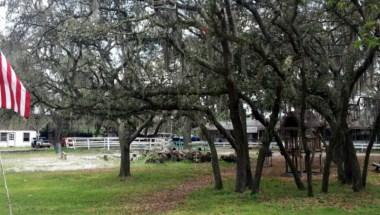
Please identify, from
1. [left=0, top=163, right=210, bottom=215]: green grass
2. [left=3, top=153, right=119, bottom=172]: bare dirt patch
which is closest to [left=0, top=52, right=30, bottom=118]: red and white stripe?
[left=0, top=163, right=210, bottom=215]: green grass

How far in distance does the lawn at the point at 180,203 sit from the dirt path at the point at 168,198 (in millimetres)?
199

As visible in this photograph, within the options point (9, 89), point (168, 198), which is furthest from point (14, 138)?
point (9, 89)

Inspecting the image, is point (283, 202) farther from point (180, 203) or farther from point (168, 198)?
point (168, 198)

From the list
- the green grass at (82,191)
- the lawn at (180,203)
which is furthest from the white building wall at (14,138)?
the lawn at (180,203)

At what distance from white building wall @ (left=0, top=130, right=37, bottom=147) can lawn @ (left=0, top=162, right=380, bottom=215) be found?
168 feet

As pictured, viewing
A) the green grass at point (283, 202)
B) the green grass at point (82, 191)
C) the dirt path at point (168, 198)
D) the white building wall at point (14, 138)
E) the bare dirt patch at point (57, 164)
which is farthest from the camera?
the white building wall at point (14, 138)

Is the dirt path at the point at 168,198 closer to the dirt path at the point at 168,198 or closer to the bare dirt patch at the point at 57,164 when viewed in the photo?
the dirt path at the point at 168,198

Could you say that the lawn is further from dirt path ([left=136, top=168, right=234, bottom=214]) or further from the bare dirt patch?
the bare dirt patch

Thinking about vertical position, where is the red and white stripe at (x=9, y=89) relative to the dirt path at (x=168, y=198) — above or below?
above

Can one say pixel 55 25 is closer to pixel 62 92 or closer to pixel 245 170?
pixel 62 92

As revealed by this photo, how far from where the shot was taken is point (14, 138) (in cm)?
7131

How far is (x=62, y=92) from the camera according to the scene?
1551cm

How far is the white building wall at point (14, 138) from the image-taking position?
2741 inches

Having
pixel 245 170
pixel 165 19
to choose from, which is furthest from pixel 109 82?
pixel 245 170
